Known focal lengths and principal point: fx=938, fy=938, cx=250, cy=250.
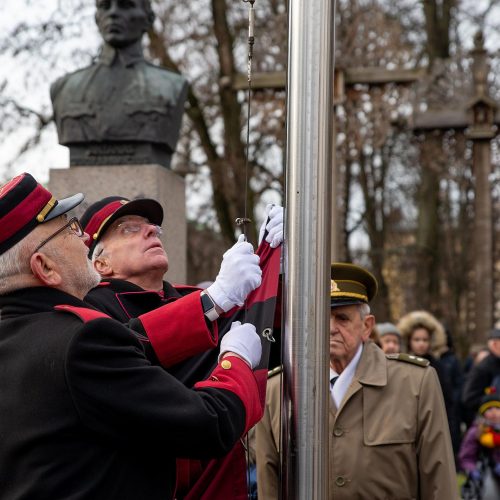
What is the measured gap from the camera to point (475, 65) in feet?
44.1

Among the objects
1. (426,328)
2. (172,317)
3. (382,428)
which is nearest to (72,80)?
(426,328)

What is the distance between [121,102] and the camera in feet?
23.1

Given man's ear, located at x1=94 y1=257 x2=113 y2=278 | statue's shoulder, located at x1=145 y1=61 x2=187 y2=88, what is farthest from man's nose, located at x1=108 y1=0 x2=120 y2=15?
man's ear, located at x1=94 y1=257 x2=113 y2=278

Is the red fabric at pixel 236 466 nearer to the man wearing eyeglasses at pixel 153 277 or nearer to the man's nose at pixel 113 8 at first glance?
the man wearing eyeglasses at pixel 153 277

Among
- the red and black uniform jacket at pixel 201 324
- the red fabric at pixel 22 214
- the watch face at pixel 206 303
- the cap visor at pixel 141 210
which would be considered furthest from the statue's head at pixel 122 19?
the red fabric at pixel 22 214

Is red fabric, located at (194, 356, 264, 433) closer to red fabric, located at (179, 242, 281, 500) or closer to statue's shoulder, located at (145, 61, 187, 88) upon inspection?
red fabric, located at (179, 242, 281, 500)

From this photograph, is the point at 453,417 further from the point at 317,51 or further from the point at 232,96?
the point at 232,96

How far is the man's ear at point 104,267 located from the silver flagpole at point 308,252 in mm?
1365

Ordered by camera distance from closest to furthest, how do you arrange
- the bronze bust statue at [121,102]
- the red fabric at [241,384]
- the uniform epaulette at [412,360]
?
1. the red fabric at [241,384]
2. the uniform epaulette at [412,360]
3. the bronze bust statue at [121,102]

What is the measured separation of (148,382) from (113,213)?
54.1 inches

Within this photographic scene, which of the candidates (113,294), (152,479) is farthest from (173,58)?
(152,479)

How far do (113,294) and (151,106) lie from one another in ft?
12.4

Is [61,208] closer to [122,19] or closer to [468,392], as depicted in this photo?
[122,19]

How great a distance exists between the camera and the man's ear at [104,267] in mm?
3582
